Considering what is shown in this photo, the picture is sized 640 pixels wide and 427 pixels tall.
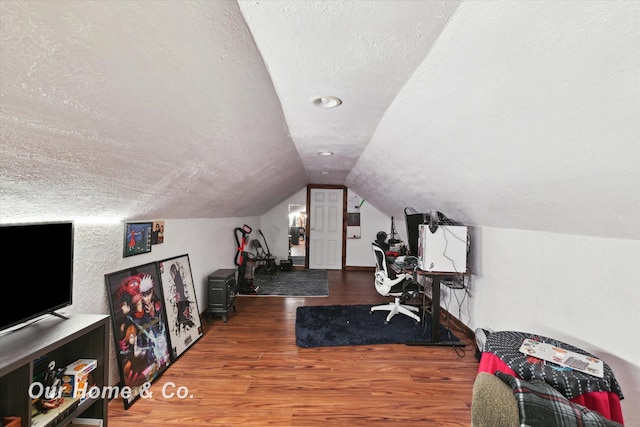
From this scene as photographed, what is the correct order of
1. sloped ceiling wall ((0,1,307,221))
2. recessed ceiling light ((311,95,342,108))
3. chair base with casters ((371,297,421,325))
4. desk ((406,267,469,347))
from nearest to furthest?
sloped ceiling wall ((0,1,307,221))
recessed ceiling light ((311,95,342,108))
desk ((406,267,469,347))
chair base with casters ((371,297,421,325))

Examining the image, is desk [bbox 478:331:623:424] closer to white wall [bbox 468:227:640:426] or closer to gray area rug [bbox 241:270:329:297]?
white wall [bbox 468:227:640:426]

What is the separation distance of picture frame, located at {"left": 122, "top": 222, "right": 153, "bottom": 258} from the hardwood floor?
112cm

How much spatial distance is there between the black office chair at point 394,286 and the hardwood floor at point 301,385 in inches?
29.0

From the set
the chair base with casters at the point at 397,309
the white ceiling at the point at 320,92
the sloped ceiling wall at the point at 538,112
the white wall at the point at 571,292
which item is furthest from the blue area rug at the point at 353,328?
the white ceiling at the point at 320,92

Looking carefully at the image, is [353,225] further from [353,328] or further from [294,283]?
[353,328]

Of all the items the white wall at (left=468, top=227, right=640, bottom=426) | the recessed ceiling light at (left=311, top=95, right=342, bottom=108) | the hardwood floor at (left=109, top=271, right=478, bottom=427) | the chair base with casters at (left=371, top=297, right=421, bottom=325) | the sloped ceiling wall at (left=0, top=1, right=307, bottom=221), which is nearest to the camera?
the sloped ceiling wall at (left=0, top=1, right=307, bottom=221)

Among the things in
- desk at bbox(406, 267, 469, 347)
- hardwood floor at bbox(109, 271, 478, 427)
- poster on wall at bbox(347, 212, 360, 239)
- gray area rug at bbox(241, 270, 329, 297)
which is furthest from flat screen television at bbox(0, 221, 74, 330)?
poster on wall at bbox(347, 212, 360, 239)

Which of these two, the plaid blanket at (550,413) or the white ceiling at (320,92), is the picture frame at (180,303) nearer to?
the white ceiling at (320,92)

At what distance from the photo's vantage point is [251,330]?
3.38m

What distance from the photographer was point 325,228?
708 cm

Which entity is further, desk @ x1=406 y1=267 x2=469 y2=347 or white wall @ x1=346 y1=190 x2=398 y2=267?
white wall @ x1=346 y1=190 x2=398 y2=267

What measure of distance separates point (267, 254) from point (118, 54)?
18.9ft

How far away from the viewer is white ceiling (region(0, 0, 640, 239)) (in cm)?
83

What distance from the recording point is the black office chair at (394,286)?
3734 mm
